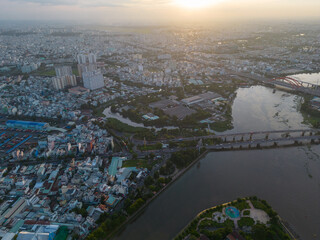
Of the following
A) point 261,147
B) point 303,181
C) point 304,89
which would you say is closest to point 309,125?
point 261,147

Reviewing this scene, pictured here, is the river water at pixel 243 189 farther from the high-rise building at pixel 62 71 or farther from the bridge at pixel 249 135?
the high-rise building at pixel 62 71

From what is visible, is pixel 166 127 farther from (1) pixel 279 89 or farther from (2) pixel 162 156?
(1) pixel 279 89

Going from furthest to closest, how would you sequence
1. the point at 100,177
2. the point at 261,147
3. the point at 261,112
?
the point at 261,112
the point at 261,147
the point at 100,177

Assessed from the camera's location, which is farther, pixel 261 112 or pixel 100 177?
pixel 261 112

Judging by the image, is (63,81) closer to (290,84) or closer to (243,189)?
(243,189)

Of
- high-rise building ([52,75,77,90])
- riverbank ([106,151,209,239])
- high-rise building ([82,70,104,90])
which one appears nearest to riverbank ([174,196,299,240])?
riverbank ([106,151,209,239])

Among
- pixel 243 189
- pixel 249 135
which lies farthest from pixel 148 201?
pixel 249 135

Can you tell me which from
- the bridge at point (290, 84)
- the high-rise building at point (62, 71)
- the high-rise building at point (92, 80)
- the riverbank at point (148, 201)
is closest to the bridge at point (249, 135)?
the riverbank at point (148, 201)
